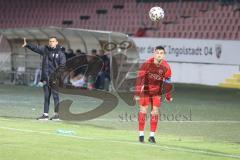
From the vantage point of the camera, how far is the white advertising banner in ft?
110

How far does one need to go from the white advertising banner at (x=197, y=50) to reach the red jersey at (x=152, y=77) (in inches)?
778

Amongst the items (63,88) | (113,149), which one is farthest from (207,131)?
(63,88)

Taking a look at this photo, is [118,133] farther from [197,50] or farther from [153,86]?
[197,50]

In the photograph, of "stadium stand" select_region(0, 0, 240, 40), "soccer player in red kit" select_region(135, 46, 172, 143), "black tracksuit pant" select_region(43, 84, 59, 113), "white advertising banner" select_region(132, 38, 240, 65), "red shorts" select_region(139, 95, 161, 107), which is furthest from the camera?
"stadium stand" select_region(0, 0, 240, 40)

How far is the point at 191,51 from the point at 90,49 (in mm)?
5478

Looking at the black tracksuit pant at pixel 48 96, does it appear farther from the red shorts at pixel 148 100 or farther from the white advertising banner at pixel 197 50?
the white advertising banner at pixel 197 50

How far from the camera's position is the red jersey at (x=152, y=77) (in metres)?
13.6

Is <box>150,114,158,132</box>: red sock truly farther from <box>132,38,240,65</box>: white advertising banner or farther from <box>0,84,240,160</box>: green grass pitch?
<box>132,38,240,65</box>: white advertising banner

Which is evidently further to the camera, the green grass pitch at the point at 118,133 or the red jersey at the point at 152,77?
the red jersey at the point at 152,77

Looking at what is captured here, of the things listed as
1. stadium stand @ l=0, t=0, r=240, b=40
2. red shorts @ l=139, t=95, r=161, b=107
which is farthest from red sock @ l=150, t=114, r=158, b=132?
stadium stand @ l=0, t=0, r=240, b=40

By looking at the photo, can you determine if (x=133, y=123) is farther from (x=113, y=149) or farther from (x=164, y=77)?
(x=113, y=149)

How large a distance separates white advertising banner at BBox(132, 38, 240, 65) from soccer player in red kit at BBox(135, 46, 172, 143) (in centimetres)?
1980

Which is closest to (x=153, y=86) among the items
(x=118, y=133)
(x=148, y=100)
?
(x=148, y=100)

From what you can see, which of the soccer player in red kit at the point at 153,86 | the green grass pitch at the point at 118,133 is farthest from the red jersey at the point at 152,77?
the green grass pitch at the point at 118,133
